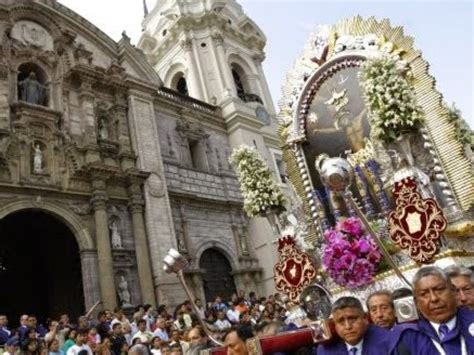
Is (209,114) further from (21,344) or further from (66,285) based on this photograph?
(21,344)

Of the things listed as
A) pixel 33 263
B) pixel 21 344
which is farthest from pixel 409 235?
pixel 33 263

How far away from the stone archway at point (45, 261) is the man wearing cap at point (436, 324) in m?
13.6

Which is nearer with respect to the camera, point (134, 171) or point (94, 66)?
point (134, 171)

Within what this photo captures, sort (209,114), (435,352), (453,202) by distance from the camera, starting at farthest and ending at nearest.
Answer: (209,114), (453,202), (435,352)

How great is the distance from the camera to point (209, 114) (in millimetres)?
23234

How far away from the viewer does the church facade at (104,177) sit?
15.2 m

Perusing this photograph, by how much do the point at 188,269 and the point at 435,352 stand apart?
15.7 metres

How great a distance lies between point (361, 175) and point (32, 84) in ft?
44.8

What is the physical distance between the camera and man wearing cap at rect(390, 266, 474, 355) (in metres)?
2.36

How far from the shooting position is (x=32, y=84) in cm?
1667

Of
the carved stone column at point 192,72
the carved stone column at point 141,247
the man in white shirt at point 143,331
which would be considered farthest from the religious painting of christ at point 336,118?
the carved stone column at point 192,72

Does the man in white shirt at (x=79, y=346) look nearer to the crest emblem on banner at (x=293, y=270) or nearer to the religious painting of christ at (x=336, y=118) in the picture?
the crest emblem on banner at (x=293, y=270)

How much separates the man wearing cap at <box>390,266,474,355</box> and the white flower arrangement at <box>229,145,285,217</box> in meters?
6.21

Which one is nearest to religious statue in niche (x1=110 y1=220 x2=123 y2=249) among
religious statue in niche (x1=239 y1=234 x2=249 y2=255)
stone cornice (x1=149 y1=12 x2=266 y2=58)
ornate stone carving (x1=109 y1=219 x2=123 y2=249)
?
ornate stone carving (x1=109 y1=219 x2=123 y2=249)
